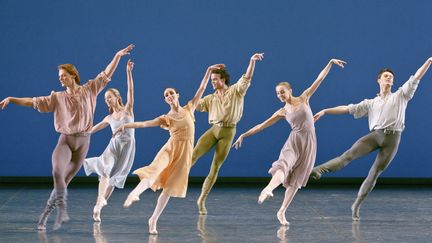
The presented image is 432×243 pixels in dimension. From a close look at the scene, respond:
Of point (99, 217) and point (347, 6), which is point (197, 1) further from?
point (99, 217)

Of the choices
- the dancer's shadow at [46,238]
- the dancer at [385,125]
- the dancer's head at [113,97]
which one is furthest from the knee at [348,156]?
the dancer's shadow at [46,238]

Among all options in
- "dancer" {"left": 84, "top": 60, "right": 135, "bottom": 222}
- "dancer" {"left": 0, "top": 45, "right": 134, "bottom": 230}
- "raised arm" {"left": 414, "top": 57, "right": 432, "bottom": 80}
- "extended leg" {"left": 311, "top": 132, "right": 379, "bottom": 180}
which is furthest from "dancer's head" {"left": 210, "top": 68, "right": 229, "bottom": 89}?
"raised arm" {"left": 414, "top": 57, "right": 432, "bottom": 80}

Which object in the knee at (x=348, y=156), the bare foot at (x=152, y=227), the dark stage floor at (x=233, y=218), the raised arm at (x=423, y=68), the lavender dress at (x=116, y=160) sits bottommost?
the dark stage floor at (x=233, y=218)

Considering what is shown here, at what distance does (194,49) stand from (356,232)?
4933mm

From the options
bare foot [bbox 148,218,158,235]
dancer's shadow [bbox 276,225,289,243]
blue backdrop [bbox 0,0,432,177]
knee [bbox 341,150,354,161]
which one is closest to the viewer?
dancer's shadow [bbox 276,225,289,243]

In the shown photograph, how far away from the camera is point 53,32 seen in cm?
1236

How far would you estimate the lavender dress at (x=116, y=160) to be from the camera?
29.8 ft

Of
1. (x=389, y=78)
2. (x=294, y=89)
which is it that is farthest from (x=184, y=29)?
(x=389, y=78)

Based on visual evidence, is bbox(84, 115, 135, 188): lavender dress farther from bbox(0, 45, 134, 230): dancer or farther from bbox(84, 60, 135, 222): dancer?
bbox(0, 45, 134, 230): dancer

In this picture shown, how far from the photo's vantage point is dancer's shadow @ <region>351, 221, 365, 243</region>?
25.3 ft

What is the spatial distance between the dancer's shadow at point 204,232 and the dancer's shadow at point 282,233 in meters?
0.53

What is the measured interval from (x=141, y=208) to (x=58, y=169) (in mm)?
2036

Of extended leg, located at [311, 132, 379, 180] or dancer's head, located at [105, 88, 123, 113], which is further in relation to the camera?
dancer's head, located at [105, 88, 123, 113]

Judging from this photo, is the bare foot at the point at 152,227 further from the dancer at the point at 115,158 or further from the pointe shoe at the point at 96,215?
the dancer at the point at 115,158
